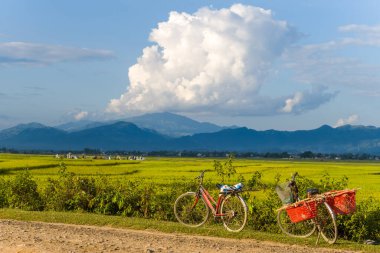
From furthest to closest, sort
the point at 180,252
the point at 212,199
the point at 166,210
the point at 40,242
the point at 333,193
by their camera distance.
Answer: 1. the point at 166,210
2. the point at 212,199
3. the point at 333,193
4. the point at 40,242
5. the point at 180,252

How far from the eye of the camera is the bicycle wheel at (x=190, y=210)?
14.8 m

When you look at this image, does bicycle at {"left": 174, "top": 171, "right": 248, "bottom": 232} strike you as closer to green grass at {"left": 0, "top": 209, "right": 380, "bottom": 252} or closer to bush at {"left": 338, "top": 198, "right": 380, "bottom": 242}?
green grass at {"left": 0, "top": 209, "right": 380, "bottom": 252}

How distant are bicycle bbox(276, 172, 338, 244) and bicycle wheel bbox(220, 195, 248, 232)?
0.96 meters

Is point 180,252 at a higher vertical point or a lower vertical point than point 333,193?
lower

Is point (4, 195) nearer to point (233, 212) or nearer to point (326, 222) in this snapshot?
point (233, 212)

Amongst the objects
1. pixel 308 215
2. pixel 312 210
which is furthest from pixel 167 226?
pixel 312 210

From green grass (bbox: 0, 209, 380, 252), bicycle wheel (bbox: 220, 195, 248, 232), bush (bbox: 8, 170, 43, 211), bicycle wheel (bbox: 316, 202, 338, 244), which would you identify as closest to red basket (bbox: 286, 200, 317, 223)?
bicycle wheel (bbox: 316, 202, 338, 244)

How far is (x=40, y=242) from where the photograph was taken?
39.1 feet

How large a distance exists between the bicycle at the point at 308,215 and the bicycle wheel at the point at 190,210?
2.21 meters

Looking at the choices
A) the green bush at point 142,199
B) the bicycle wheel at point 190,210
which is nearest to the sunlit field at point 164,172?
the green bush at point 142,199

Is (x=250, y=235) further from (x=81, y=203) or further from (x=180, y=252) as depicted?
(x=81, y=203)

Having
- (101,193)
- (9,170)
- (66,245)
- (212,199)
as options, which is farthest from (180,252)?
(9,170)

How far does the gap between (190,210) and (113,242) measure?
3.38 meters

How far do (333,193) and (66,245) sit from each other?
242 inches
